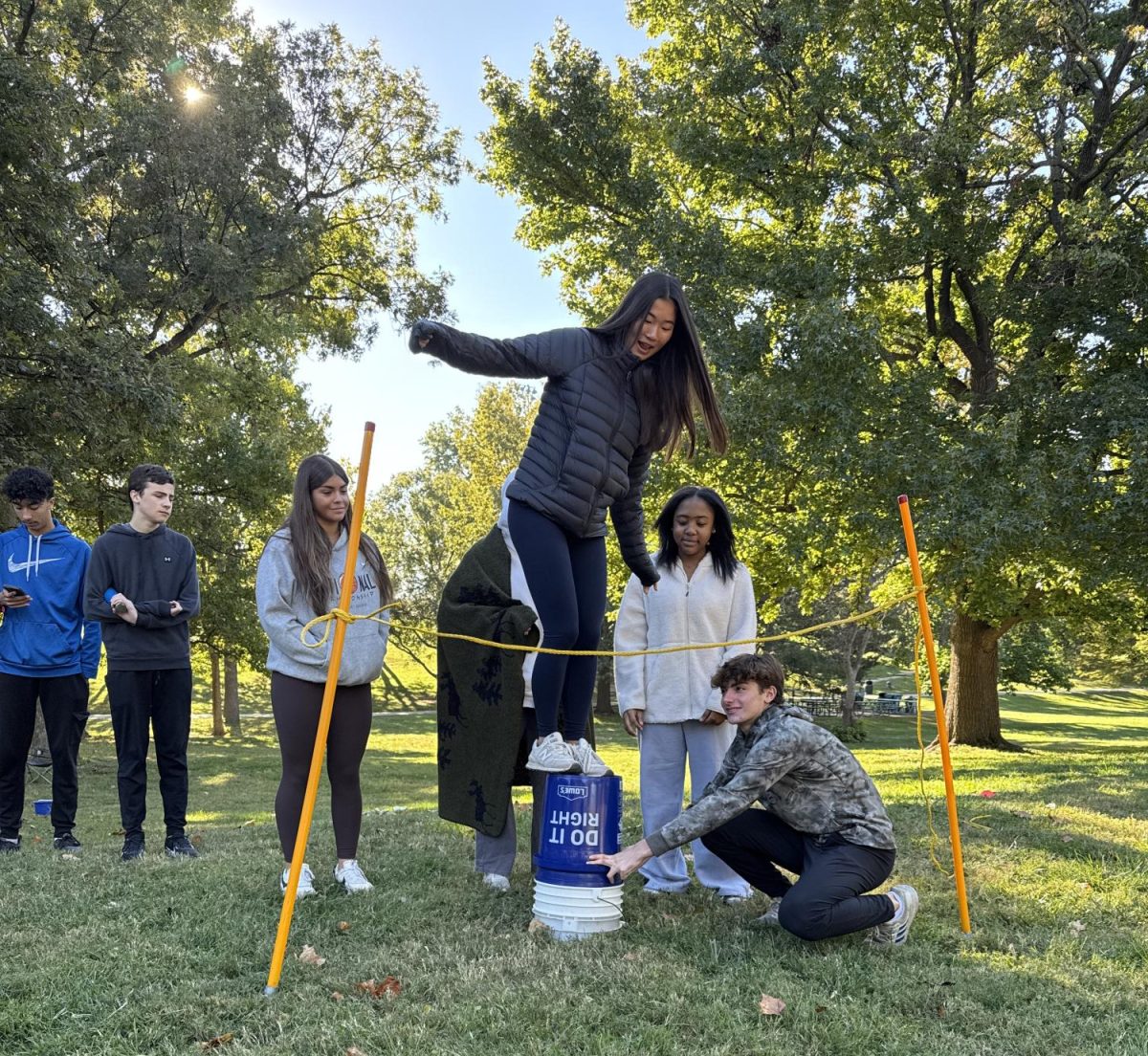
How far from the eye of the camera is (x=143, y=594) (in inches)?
191

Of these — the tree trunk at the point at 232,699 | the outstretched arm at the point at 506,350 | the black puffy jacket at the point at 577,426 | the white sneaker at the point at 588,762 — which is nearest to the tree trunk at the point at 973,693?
the white sneaker at the point at 588,762

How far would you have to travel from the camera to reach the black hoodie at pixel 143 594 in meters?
4.73

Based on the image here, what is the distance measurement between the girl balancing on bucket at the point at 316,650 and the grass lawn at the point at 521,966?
0.36m

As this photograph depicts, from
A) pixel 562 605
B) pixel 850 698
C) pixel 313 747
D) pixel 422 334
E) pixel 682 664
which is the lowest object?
pixel 850 698

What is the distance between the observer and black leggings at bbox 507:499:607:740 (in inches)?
142

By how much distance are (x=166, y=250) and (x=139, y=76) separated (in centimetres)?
298

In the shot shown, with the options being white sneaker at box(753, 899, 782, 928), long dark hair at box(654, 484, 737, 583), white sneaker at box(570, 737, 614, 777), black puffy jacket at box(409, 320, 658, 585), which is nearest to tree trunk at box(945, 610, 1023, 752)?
long dark hair at box(654, 484, 737, 583)

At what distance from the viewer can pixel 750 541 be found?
13.9 meters

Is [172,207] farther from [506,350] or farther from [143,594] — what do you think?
[506,350]

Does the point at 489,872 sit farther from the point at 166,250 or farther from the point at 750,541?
the point at 166,250

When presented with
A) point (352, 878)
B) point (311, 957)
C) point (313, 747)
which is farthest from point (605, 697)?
point (311, 957)

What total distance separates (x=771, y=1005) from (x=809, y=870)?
75 cm

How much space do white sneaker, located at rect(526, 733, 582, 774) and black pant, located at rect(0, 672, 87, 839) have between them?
2.93m

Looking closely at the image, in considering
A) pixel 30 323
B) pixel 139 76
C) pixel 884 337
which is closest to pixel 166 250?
pixel 139 76
